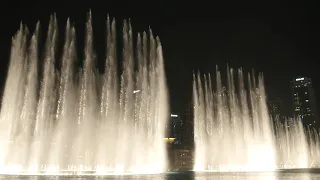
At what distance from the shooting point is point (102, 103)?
30.1m

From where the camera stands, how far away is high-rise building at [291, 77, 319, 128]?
509 ft

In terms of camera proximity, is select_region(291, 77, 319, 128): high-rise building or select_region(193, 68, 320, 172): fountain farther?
select_region(291, 77, 319, 128): high-rise building

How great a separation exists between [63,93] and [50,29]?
19.6 ft

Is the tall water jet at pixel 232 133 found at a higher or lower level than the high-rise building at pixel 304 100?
lower

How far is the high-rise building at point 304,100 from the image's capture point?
15525 cm

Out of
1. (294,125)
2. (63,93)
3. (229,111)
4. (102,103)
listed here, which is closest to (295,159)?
(294,125)

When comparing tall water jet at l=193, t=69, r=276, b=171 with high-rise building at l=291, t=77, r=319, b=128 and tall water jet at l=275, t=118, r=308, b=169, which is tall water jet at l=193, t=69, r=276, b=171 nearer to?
tall water jet at l=275, t=118, r=308, b=169

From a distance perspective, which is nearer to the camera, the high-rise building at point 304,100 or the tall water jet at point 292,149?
the tall water jet at point 292,149

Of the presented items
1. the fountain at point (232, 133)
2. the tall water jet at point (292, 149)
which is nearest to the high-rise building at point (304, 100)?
the tall water jet at point (292, 149)

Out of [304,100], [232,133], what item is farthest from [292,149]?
[304,100]

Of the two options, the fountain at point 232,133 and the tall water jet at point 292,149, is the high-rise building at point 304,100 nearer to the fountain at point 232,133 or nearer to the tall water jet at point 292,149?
the tall water jet at point 292,149

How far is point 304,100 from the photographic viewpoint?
560 ft

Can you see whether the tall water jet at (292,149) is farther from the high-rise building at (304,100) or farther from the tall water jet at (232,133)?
the high-rise building at (304,100)

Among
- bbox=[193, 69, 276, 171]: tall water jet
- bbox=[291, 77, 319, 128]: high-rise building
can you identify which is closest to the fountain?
bbox=[193, 69, 276, 171]: tall water jet
